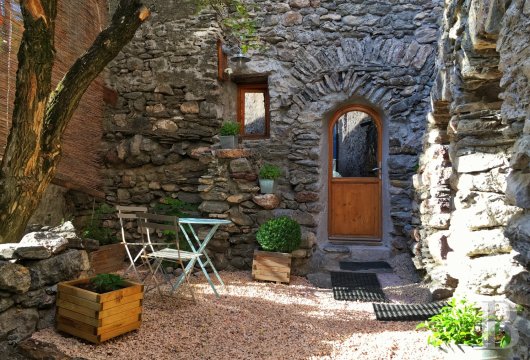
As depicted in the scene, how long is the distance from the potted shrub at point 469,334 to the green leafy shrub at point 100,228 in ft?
13.7

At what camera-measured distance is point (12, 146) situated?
2.96 m

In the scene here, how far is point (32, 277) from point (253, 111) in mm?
5093

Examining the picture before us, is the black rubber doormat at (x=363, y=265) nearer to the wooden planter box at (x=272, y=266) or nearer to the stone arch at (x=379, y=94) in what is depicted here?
the stone arch at (x=379, y=94)

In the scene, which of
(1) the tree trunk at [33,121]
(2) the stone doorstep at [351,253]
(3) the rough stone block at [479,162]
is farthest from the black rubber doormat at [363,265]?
(1) the tree trunk at [33,121]

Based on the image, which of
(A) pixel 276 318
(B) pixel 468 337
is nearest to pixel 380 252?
(A) pixel 276 318

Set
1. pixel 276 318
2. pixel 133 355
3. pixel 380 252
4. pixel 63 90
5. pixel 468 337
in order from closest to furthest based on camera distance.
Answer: pixel 468 337 → pixel 133 355 → pixel 63 90 → pixel 276 318 → pixel 380 252

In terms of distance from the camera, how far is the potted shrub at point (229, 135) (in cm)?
562

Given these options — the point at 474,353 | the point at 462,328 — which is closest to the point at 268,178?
the point at 462,328

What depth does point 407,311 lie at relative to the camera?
3619 mm

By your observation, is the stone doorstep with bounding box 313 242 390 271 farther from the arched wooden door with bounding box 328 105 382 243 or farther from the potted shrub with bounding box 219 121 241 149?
the potted shrub with bounding box 219 121 241 149

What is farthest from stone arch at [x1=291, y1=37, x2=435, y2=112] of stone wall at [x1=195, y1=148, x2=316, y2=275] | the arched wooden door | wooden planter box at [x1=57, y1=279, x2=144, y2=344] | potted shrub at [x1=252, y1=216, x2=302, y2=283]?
wooden planter box at [x1=57, y1=279, x2=144, y2=344]

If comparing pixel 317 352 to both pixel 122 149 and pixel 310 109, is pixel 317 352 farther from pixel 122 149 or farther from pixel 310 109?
pixel 122 149

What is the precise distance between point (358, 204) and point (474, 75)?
3.43 m

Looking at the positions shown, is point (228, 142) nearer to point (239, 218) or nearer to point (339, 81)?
point (239, 218)
